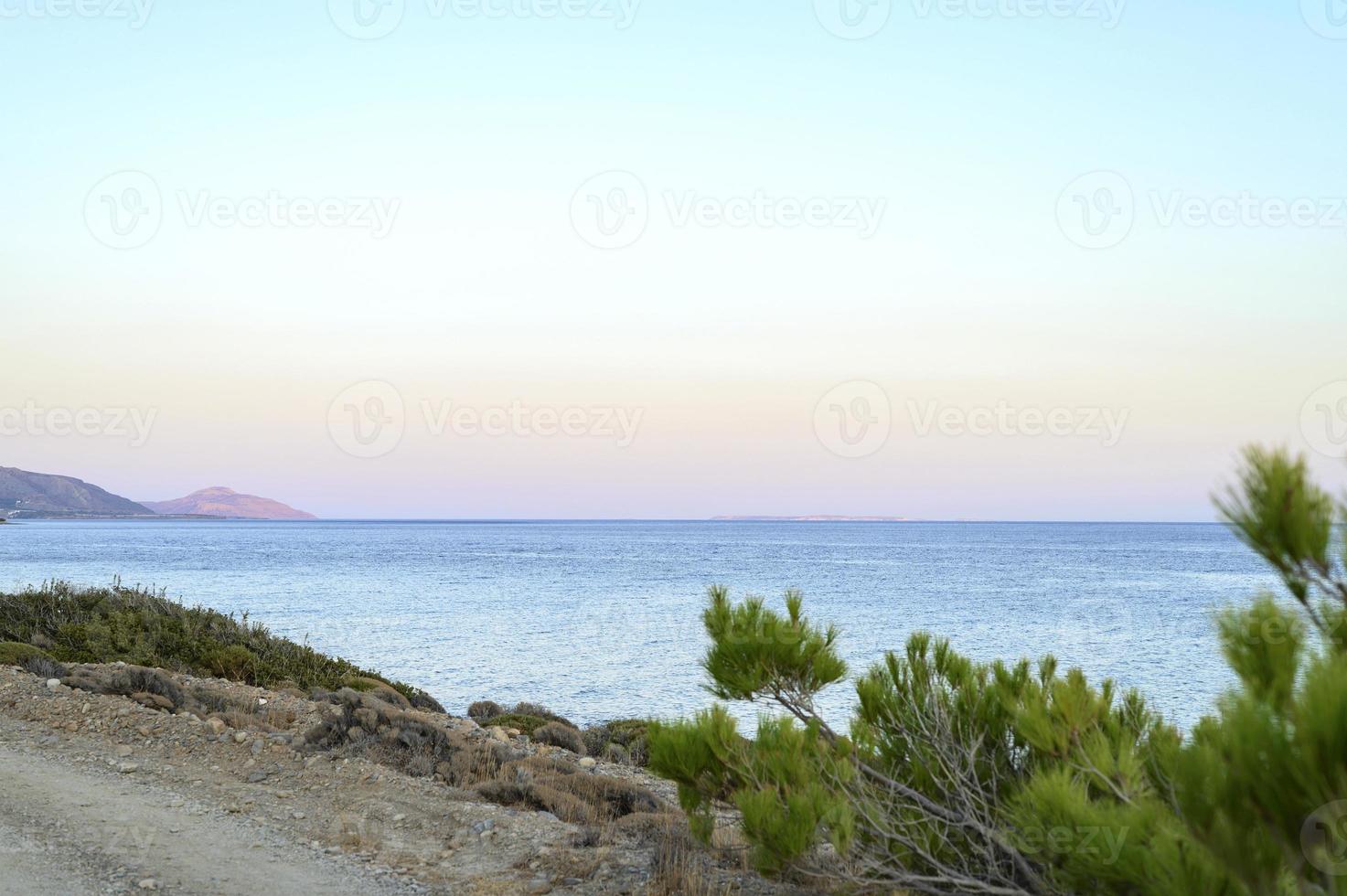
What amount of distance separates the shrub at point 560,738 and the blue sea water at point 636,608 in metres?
4.92

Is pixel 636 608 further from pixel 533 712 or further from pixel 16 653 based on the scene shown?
pixel 16 653

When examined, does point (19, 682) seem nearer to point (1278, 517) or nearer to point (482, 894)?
point (482, 894)

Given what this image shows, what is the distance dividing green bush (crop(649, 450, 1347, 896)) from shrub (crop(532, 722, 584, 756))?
21.5 ft

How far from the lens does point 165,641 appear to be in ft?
50.5

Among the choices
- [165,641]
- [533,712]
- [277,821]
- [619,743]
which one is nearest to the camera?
[277,821]

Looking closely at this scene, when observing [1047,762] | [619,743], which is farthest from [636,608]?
[1047,762]

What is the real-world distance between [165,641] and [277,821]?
904cm

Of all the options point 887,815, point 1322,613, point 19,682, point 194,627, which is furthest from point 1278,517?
point 194,627

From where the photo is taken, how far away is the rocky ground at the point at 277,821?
6.36 metres

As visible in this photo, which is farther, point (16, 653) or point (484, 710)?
point (484, 710)

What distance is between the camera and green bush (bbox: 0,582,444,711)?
14.7 meters

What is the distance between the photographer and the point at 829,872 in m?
5.14

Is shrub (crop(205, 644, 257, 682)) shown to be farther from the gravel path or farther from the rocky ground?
the gravel path

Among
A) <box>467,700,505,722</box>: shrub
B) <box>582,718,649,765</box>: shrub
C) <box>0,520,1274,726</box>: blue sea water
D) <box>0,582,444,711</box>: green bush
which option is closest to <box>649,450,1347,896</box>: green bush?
<box>0,520,1274,726</box>: blue sea water
